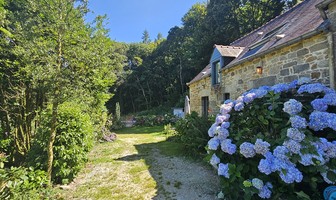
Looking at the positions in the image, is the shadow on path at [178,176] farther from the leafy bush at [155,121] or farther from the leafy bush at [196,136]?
the leafy bush at [155,121]

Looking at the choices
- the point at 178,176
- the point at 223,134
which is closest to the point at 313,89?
the point at 223,134

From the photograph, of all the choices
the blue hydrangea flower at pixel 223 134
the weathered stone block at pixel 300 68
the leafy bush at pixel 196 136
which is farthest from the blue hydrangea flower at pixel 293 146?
the leafy bush at pixel 196 136

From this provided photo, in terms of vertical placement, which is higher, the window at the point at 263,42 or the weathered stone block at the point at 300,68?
the window at the point at 263,42

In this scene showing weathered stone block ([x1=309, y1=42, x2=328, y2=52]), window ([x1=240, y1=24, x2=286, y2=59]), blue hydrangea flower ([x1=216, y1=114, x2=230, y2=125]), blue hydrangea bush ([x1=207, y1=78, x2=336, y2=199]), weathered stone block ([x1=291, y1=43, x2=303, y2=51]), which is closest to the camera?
blue hydrangea bush ([x1=207, y1=78, x2=336, y2=199])

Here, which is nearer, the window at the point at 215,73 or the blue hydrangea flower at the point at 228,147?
the blue hydrangea flower at the point at 228,147

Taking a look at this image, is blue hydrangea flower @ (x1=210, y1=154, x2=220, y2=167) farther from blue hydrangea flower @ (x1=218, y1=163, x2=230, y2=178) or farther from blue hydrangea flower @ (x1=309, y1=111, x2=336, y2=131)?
blue hydrangea flower @ (x1=309, y1=111, x2=336, y2=131)

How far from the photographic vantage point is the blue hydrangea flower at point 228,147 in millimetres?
3170

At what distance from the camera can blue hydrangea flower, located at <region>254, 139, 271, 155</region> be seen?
2825 millimetres

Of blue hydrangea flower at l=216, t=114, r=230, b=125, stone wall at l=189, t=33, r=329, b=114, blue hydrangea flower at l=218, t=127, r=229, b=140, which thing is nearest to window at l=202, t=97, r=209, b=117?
stone wall at l=189, t=33, r=329, b=114

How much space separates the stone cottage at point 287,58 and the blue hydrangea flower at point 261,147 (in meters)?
2.23

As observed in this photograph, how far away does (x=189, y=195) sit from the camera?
159 inches

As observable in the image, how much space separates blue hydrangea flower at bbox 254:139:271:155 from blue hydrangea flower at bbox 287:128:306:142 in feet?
1.02

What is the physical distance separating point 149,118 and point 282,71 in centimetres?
1392

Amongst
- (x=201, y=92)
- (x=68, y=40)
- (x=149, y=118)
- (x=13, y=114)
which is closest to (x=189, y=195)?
(x=68, y=40)
